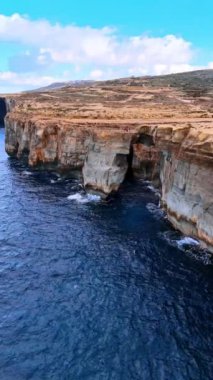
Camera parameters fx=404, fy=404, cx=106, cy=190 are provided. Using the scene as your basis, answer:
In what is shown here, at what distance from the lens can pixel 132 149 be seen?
210 ft

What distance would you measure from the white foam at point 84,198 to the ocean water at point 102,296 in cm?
278

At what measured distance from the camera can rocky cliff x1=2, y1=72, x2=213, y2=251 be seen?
4268cm

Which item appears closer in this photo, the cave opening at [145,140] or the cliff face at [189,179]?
the cliff face at [189,179]

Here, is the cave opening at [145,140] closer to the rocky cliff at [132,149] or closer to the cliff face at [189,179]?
the rocky cliff at [132,149]

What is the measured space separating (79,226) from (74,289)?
1514 cm

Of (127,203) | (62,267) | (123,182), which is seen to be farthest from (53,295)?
(123,182)

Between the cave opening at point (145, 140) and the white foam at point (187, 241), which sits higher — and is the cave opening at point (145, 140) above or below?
above

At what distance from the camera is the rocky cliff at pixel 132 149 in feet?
140

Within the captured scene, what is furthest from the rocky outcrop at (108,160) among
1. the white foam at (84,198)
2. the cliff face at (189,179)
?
the cliff face at (189,179)

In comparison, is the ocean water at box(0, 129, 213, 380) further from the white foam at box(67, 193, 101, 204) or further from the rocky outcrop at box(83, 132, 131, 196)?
the rocky outcrop at box(83, 132, 131, 196)

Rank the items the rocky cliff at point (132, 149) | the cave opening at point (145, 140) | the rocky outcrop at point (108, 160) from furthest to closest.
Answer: the cave opening at point (145, 140), the rocky outcrop at point (108, 160), the rocky cliff at point (132, 149)

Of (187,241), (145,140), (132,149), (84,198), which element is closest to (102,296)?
(187,241)

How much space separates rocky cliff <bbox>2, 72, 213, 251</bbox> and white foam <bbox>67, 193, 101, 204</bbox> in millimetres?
1462

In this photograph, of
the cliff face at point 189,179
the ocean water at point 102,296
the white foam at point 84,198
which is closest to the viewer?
the ocean water at point 102,296
